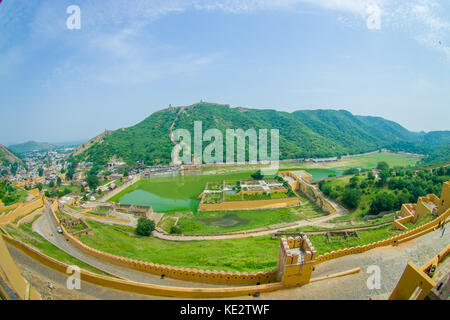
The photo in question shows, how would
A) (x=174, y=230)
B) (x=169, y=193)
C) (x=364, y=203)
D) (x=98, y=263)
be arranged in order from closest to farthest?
(x=98, y=263) → (x=174, y=230) → (x=364, y=203) → (x=169, y=193)

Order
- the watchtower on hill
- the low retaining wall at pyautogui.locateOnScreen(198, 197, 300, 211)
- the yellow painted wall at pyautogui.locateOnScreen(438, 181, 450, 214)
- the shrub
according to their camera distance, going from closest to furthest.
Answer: the watchtower on hill < the yellow painted wall at pyautogui.locateOnScreen(438, 181, 450, 214) < the shrub < the low retaining wall at pyautogui.locateOnScreen(198, 197, 300, 211)

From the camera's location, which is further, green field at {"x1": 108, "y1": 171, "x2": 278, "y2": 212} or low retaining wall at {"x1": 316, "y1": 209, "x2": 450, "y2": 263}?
green field at {"x1": 108, "y1": 171, "x2": 278, "y2": 212}

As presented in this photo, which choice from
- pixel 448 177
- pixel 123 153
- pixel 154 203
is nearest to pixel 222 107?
pixel 123 153

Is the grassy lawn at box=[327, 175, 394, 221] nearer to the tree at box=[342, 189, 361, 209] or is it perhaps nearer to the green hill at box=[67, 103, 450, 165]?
the tree at box=[342, 189, 361, 209]

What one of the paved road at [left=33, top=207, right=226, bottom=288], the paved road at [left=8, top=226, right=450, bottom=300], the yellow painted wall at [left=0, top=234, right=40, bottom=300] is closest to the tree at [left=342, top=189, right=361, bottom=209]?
the paved road at [left=8, top=226, right=450, bottom=300]

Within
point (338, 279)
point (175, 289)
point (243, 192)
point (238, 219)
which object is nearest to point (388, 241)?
point (338, 279)

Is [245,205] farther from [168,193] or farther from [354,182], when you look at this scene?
[354,182]
